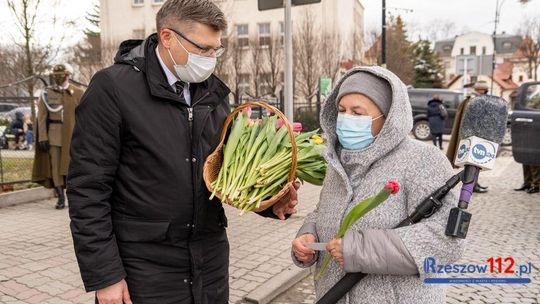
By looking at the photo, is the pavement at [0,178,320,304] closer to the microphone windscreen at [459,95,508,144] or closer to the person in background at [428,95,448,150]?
the microphone windscreen at [459,95,508,144]

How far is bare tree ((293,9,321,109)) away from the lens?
2519cm

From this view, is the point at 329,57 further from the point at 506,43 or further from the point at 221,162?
the point at 506,43

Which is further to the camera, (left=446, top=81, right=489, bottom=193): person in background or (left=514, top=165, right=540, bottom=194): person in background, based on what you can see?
(left=514, top=165, right=540, bottom=194): person in background

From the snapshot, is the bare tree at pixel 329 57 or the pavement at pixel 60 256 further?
the bare tree at pixel 329 57

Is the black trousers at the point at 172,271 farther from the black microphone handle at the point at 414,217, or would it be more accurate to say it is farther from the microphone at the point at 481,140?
the microphone at the point at 481,140

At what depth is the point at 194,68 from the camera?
86.7 inches

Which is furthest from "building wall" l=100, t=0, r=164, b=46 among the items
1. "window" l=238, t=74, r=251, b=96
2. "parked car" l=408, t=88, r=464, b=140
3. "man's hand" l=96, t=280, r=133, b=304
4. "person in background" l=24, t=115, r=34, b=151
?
"man's hand" l=96, t=280, r=133, b=304

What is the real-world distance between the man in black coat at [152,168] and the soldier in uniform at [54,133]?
17.9ft

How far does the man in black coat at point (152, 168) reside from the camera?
1.97 m

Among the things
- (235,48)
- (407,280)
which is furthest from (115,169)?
(235,48)

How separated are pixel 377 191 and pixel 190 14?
113 centimetres

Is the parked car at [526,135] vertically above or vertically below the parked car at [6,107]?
below

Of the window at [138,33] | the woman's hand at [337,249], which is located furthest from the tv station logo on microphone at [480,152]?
the window at [138,33]

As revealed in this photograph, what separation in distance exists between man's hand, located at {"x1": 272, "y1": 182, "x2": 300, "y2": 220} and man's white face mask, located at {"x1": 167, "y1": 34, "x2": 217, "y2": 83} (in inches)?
26.8
